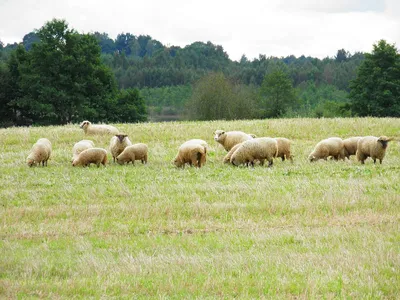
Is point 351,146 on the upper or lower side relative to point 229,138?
lower

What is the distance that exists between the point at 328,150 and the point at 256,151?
3.46 meters

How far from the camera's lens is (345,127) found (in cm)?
3394

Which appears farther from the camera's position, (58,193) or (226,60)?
(226,60)

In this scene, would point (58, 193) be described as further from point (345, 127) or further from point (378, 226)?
point (345, 127)

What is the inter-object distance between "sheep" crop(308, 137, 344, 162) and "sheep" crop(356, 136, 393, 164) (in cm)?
120

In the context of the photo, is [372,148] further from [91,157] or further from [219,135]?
[91,157]

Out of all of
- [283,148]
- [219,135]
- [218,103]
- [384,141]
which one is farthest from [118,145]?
[218,103]

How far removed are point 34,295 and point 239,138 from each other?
17661 mm

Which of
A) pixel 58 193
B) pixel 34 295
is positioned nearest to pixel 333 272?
pixel 34 295

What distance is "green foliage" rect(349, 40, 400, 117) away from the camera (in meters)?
63.6

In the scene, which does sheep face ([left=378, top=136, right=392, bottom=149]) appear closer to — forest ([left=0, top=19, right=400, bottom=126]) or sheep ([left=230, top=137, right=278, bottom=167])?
sheep ([left=230, top=137, right=278, bottom=167])

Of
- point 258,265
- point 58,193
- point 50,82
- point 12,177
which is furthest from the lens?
point 50,82

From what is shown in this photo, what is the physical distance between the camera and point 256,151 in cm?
2105

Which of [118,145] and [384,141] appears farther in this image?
[118,145]
